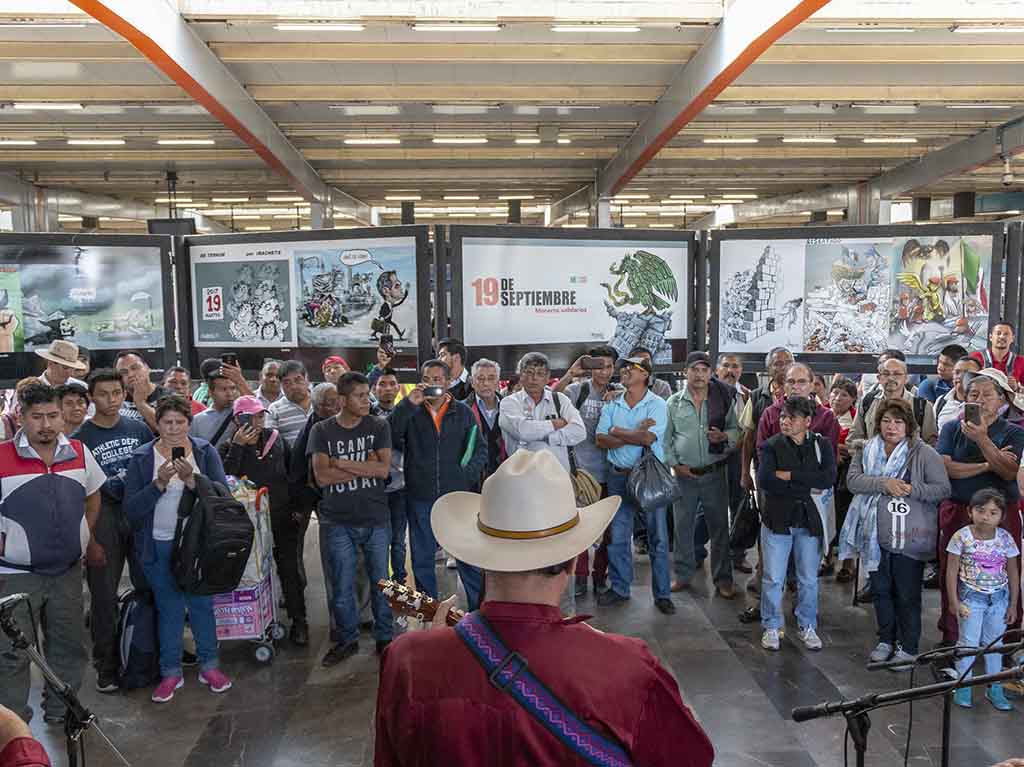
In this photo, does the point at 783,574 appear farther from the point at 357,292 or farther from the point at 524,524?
the point at 357,292

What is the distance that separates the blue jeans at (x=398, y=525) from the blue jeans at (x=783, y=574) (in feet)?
7.17

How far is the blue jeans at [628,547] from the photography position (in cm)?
529

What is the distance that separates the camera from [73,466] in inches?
150

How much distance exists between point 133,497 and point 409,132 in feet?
35.9

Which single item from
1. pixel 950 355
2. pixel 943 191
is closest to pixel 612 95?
pixel 950 355

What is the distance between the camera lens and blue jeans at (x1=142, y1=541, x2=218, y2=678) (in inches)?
162

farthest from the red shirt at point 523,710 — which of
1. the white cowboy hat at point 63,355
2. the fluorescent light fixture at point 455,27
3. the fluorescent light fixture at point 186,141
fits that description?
the fluorescent light fixture at point 186,141

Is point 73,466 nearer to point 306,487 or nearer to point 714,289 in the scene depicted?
point 306,487

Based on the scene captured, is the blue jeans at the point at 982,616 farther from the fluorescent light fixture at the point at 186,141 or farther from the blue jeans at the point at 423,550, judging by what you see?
the fluorescent light fixture at the point at 186,141

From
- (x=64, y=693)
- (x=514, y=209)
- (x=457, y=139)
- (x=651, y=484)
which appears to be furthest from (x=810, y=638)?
(x=514, y=209)

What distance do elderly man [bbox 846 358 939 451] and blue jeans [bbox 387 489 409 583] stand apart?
2897 mm

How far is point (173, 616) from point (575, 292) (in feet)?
13.4

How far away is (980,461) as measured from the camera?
439 centimetres

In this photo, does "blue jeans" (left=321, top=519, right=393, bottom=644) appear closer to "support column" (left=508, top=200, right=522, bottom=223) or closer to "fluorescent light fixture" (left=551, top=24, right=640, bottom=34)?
"fluorescent light fixture" (left=551, top=24, right=640, bottom=34)
